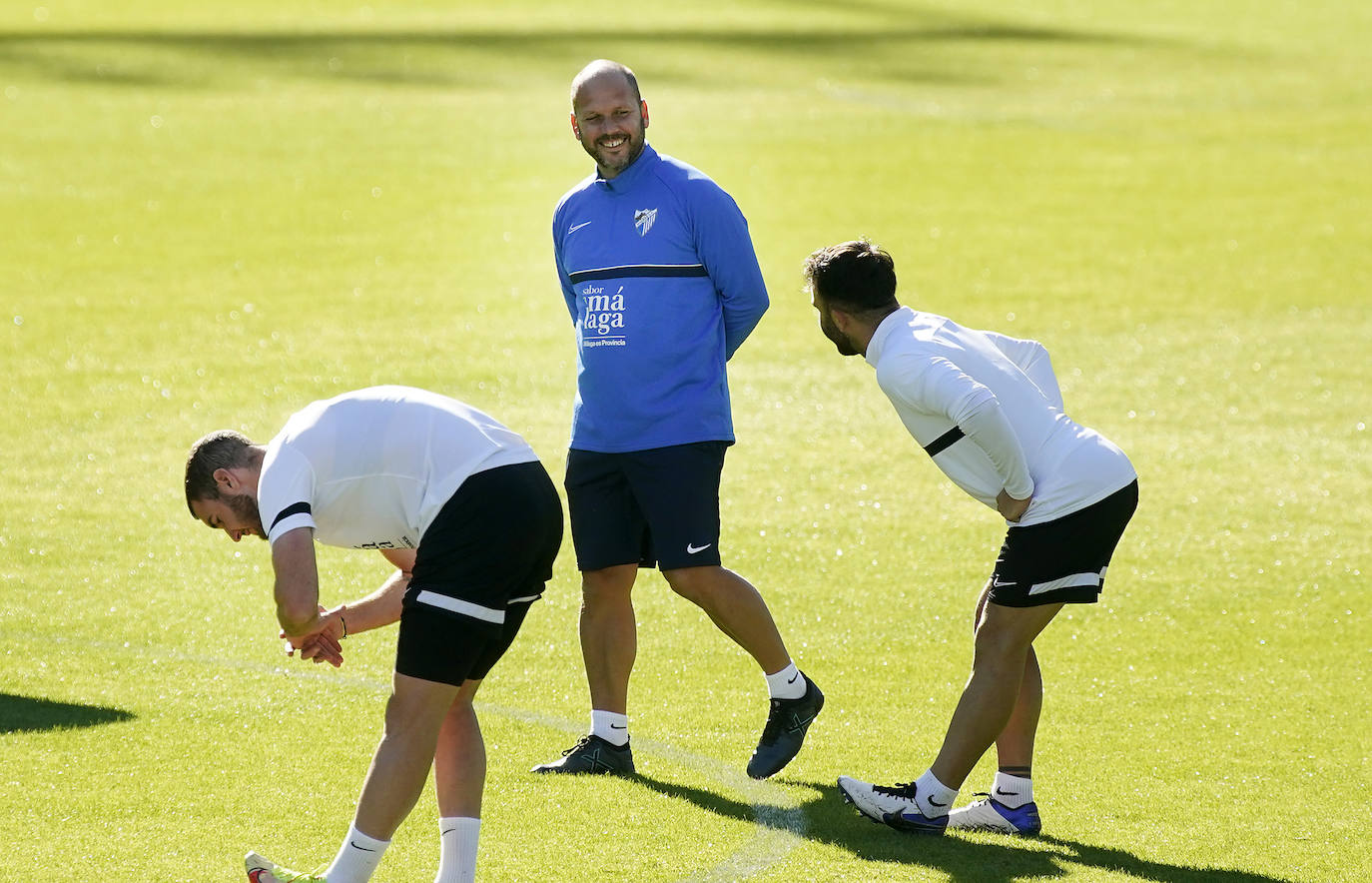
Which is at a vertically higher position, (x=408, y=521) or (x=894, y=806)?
(x=408, y=521)

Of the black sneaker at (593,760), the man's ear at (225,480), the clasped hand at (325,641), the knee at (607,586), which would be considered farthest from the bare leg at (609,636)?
the man's ear at (225,480)

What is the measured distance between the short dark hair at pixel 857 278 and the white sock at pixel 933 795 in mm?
1420

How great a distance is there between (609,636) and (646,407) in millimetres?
793

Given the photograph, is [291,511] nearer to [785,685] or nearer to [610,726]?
[610,726]

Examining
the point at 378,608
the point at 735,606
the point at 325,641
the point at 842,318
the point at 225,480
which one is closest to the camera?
the point at 225,480

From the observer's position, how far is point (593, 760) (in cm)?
578

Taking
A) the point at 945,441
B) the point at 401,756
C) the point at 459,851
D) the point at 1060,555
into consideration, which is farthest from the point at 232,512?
the point at 1060,555

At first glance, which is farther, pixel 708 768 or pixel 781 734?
pixel 708 768

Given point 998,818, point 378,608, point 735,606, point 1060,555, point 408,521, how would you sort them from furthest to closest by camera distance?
point 735,606, point 998,818, point 1060,555, point 378,608, point 408,521

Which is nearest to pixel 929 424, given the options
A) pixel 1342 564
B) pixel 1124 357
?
pixel 1342 564

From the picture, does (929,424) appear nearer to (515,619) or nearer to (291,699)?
(515,619)

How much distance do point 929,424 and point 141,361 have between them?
8782mm

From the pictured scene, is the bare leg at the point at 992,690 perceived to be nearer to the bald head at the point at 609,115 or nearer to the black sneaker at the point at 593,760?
the black sneaker at the point at 593,760

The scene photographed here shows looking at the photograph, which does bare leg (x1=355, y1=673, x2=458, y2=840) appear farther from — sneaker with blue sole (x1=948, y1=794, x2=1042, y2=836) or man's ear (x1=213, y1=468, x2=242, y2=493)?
sneaker with blue sole (x1=948, y1=794, x2=1042, y2=836)
